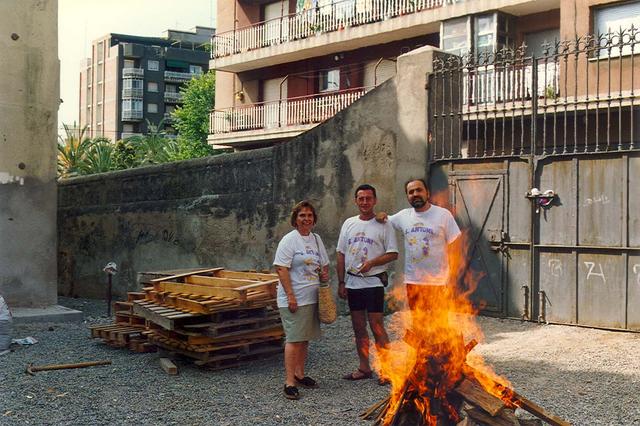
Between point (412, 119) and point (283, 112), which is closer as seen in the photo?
point (412, 119)

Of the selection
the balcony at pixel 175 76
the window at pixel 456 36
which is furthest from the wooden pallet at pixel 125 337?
the balcony at pixel 175 76

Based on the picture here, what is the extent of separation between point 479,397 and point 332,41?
21.6m

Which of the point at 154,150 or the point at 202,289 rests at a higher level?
the point at 154,150

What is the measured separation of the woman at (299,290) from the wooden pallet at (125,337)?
2645mm

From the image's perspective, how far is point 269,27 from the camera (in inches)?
1097

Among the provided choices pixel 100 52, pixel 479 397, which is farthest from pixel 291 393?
pixel 100 52

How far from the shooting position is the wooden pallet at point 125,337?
338 inches

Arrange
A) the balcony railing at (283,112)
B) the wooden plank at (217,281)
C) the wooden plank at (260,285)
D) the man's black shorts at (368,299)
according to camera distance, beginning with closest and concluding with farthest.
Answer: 1. the man's black shorts at (368,299)
2. the wooden plank at (260,285)
3. the wooden plank at (217,281)
4. the balcony railing at (283,112)

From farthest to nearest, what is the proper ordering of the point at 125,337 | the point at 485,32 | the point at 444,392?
the point at 485,32, the point at 125,337, the point at 444,392

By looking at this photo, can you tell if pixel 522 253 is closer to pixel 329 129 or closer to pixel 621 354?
pixel 621 354

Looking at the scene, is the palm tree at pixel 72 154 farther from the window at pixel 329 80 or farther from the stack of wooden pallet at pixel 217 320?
the stack of wooden pallet at pixel 217 320

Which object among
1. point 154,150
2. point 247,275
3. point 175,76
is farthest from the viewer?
point 175,76

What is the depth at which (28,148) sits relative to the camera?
11.8 meters

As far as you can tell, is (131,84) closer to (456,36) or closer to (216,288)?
(456,36)
